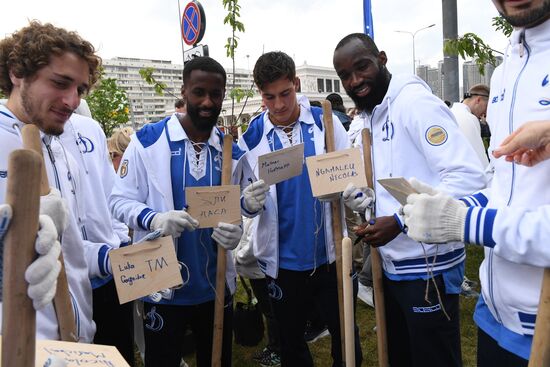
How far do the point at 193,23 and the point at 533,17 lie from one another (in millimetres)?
5392

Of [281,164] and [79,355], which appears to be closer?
[79,355]

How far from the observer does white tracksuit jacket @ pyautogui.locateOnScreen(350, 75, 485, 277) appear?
83.7 inches

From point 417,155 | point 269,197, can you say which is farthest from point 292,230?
point 417,155

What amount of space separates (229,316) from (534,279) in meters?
1.88

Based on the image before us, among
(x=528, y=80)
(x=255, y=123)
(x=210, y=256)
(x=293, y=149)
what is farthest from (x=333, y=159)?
(x=528, y=80)

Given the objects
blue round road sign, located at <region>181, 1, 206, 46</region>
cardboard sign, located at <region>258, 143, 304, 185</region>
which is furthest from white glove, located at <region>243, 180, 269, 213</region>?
blue round road sign, located at <region>181, 1, 206, 46</region>

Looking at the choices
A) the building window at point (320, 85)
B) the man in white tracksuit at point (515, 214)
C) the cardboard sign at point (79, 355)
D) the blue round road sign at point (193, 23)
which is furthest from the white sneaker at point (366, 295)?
the building window at point (320, 85)

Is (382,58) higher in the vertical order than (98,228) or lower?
higher

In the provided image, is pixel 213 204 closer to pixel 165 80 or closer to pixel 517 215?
pixel 517 215

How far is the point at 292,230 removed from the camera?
2.89 metres

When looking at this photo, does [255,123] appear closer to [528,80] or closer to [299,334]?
[299,334]

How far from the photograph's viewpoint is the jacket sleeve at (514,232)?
4.15ft

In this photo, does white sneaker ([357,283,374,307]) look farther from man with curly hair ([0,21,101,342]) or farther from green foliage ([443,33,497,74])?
man with curly hair ([0,21,101,342])

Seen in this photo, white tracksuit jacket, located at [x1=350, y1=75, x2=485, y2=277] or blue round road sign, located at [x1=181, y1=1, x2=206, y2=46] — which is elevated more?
blue round road sign, located at [x1=181, y1=1, x2=206, y2=46]
